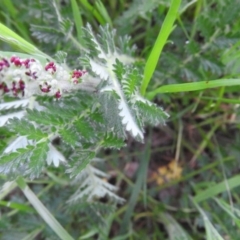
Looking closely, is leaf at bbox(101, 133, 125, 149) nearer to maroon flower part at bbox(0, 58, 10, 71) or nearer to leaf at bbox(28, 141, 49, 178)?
leaf at bbox(28, 141, 49, 178)

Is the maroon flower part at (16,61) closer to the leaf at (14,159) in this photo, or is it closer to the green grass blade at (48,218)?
the leaf at (14,159)

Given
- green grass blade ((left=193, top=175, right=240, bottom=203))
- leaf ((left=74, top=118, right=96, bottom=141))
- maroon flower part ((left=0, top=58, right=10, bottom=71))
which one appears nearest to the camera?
maroon flower part ((left=0, top=58, right=10, bottom=71))

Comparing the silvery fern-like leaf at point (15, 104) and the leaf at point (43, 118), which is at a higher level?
the silvery fern-like leaf at point (15, 104)

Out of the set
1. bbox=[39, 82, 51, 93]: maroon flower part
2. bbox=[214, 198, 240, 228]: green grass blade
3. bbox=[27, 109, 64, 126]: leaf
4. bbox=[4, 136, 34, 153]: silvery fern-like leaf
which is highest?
bbox=[39, 82, 51, 93]: maroon flower part

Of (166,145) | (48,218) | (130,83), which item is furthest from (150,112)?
(166,145)

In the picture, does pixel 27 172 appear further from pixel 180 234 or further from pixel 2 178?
pixel 180 234

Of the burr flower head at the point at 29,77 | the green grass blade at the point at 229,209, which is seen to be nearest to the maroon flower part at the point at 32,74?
the burr flower head at the point at 29,77

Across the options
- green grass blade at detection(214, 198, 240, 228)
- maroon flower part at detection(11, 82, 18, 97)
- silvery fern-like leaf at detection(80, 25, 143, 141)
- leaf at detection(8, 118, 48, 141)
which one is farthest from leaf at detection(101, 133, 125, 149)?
green grass blade at detection(214, 198, 240, 228)

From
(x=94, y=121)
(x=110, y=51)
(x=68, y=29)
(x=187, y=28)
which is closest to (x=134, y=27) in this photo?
(x=187, y=28)
